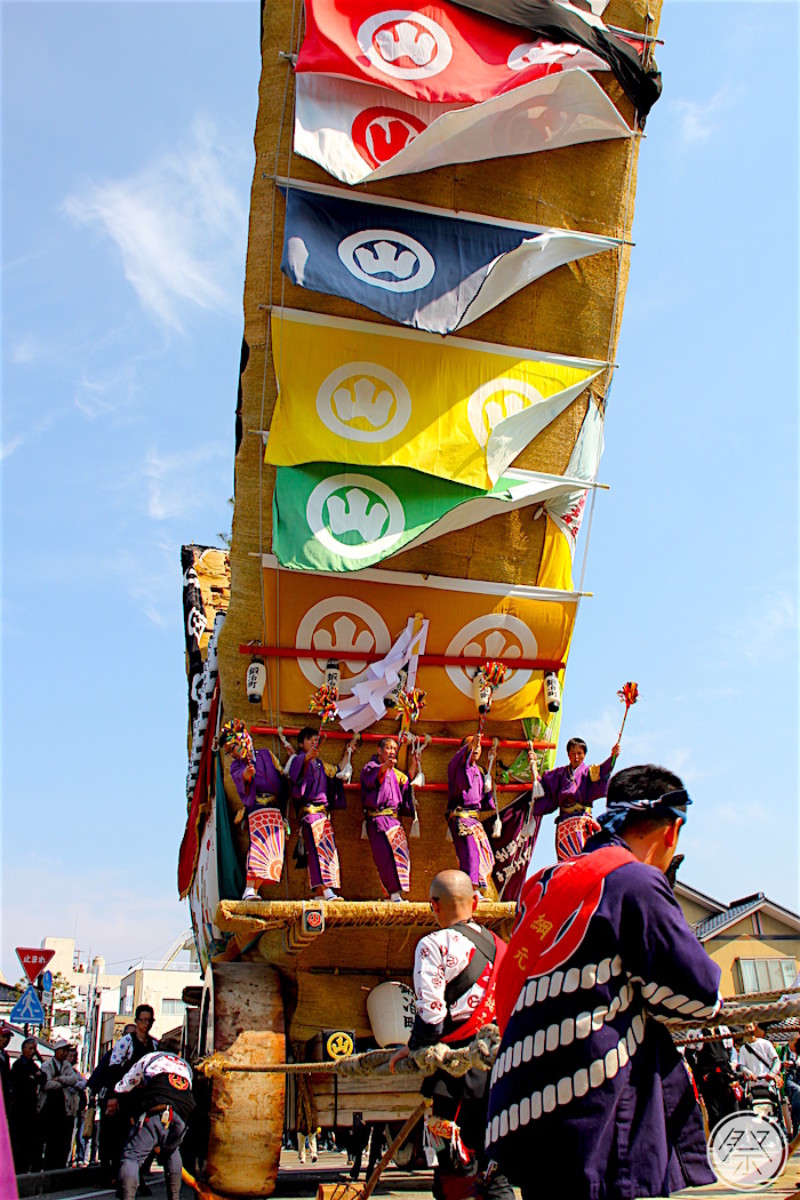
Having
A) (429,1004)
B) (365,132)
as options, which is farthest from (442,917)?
(365,132)

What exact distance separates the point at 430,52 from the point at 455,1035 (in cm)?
858

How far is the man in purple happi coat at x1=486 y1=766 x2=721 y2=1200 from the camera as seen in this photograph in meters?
2.49

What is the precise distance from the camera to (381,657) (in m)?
9.25

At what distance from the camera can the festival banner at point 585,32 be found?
9.56m

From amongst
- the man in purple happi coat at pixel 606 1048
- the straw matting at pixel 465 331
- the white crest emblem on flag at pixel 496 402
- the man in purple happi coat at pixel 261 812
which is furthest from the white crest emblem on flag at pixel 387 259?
the man in purple happi coat at pixel 606 1048

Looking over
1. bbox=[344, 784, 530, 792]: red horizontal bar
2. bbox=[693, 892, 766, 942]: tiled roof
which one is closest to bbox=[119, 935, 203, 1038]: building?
bbox=[693, 892, 766, 942]: tiled roof

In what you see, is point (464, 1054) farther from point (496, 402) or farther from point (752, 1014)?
point (496, 402)

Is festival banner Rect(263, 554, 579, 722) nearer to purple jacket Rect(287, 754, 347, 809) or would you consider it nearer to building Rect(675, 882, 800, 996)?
purple jacket Rect(287, 754, 347, 809)

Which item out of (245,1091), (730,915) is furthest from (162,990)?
(245,1091)

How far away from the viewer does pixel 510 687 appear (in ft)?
31.1

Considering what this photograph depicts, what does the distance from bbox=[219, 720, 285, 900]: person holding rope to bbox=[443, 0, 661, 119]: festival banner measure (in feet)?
23.2

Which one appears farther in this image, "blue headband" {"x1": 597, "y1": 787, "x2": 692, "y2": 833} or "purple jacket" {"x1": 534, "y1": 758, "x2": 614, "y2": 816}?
"purple jacket" {"x1": 534, "y1": 758, "x2": 614, "y2": 816}

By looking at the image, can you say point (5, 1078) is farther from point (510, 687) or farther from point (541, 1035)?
point (541, 1035)

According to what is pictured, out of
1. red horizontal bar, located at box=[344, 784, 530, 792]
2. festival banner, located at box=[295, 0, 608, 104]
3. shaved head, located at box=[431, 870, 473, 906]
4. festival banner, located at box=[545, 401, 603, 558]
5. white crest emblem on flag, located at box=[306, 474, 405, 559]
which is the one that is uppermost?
festival banner, located at box=[295, 0, 608, 104]
